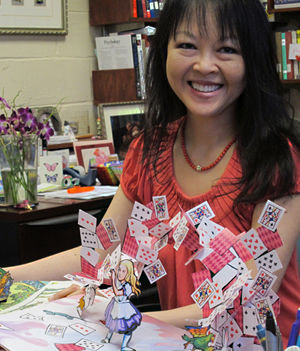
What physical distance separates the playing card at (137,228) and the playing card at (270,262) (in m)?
0.21

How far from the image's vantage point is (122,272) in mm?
798

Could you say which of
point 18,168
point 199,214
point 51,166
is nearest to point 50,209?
point 18,168

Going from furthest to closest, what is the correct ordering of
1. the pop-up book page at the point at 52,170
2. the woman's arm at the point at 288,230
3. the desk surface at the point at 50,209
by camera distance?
1. the pop-up book page at the point at 52,170
2. the desk surface at the point at 50,209
3. the woman's arm at the point at 288,230

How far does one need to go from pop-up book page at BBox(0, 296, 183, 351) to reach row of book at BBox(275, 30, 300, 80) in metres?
2.43

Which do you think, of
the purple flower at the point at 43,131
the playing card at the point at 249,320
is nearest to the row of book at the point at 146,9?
the purple flower at the point at 43,131

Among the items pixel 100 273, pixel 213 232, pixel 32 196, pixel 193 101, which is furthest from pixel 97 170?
pixel 213 232

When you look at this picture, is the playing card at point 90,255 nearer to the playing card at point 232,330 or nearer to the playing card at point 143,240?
the playing card at point 143,240

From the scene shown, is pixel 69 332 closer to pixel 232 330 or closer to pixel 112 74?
pixel 232 330

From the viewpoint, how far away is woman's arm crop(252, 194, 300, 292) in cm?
102

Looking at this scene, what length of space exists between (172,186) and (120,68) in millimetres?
1759

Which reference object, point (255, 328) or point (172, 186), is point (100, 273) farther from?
point (172, 186)

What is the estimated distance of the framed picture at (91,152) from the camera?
98.9 inches

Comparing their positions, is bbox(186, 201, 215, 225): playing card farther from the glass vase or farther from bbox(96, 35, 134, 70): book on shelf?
bbox(96, 35, 134, 70): book on shelf

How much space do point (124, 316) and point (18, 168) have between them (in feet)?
3.97
